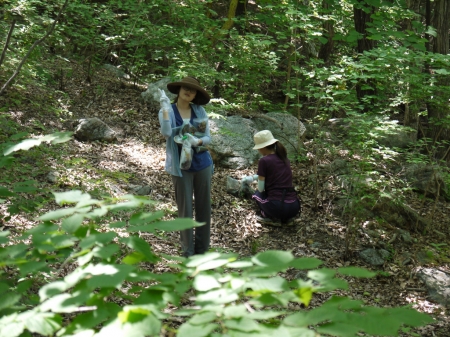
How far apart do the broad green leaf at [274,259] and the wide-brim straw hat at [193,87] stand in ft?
10.8

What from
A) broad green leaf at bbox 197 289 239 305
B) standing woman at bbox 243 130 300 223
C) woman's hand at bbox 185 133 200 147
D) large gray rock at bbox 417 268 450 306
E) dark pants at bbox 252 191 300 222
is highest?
woman's hand at bbox 185 133 200 147

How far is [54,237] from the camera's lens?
160 cm

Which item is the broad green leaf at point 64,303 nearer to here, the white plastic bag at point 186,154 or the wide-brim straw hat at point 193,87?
the white plastic bag at point 186,154

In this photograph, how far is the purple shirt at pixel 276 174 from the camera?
6312 millimetres

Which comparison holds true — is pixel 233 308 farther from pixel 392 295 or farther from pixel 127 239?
pixel 392 295

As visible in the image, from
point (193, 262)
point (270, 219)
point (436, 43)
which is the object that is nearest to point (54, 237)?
point (193, 262)

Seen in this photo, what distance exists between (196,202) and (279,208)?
175 cm

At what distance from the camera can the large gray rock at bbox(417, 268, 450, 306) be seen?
5230mm

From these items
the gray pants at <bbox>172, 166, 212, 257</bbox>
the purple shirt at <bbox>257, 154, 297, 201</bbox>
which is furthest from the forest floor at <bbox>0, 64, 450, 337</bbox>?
the purple shirt at <bbox>257, 154, 297, 201</bbox>

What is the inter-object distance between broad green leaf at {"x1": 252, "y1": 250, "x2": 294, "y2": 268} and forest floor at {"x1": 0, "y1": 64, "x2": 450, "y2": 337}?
9.96 feet

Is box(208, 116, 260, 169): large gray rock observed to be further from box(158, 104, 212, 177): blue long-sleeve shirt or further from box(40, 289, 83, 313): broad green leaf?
box(40, 289, 83, 313): broad green leaf

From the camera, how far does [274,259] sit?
4.96 feet

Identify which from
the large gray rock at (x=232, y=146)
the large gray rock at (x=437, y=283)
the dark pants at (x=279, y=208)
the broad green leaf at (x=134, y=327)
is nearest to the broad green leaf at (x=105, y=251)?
the broad green leaf at (x=134, y=327)

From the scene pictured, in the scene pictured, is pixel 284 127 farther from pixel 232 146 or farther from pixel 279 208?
pixel 279 208
